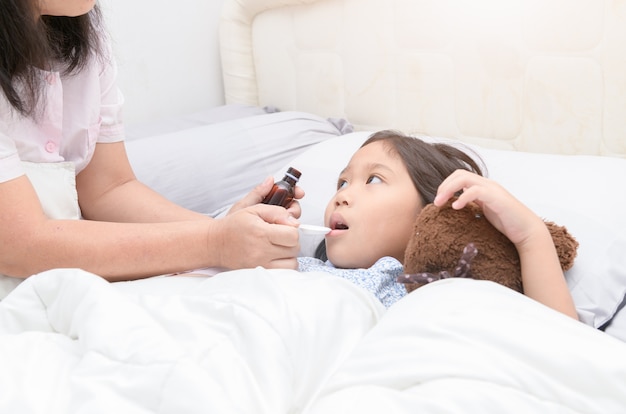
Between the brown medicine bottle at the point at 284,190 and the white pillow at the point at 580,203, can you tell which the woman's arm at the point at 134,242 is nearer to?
the brown medicine bottle at the point at 284,190

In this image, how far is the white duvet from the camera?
697mm

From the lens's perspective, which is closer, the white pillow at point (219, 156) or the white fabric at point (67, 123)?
the white fabric at point (67, 123)

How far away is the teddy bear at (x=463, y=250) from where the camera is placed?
1.00 metres

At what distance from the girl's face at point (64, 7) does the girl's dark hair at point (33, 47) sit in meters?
0.02

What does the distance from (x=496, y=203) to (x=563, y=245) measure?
14 cm

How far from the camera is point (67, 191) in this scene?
1.22 meters

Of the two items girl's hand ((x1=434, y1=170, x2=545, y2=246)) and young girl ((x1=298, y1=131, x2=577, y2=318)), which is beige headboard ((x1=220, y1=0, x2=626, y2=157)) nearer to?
young girl ((x1=298, y1=131, x2=577, y2=318))

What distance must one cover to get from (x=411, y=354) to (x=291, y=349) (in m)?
0.14

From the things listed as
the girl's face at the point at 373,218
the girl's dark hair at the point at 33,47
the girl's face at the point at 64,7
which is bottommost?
the girl's face at the point at 373,218

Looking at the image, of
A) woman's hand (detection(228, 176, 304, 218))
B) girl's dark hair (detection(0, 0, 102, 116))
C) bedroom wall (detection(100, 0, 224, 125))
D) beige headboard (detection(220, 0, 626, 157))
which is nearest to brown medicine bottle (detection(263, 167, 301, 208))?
woman's hand (detection(228, 176, 304, 218))

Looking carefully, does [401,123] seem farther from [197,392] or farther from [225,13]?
[197,392]

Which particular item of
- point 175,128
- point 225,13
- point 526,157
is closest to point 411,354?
point 526,157

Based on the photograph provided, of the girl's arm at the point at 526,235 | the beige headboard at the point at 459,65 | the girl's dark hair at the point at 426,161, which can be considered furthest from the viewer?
the beige headboard at the point at 459,65

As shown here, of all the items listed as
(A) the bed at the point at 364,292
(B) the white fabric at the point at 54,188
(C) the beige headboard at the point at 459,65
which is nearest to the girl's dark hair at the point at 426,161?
(A) the bed at the point at 364,292
